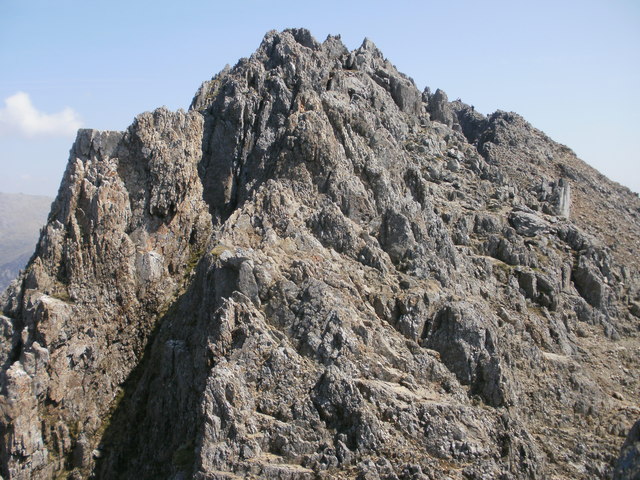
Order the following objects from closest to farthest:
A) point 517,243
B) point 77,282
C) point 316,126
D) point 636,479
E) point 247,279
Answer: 1. point 636,479
2. point 247,279
3. point 77,282
4. point 316,126
5. point 517,243

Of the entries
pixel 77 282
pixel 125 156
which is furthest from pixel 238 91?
pixel 77 282

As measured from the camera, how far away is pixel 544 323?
72.2 m

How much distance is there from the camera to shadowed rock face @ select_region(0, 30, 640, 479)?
154 ft

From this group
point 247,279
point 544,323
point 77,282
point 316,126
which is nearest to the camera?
point 247,279

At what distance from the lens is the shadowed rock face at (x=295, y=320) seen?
46875 millimetres

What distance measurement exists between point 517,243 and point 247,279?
44.3m

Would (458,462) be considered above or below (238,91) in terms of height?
below

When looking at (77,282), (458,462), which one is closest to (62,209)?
(77,282)

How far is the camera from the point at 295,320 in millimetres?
50812

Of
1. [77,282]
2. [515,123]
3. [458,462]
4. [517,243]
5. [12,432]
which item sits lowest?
[12,432]

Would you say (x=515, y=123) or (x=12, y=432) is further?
(x=515, y=123)

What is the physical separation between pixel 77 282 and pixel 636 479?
5102 centimetres

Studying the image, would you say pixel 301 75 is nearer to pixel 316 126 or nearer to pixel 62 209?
pixel 316 126

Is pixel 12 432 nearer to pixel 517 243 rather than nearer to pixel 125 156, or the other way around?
pixel 125 156
